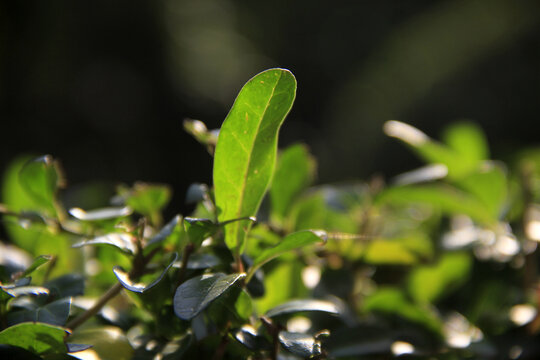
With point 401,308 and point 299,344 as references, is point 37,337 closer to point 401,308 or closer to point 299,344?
point 299,344

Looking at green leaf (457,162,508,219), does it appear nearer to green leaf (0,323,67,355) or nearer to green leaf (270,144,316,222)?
green leaf (270,144,316,222)

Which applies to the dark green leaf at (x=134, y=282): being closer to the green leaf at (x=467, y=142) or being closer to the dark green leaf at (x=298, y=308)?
the dark green leaf at (x=298, y=308)

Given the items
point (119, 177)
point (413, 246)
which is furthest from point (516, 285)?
point (119, 177)

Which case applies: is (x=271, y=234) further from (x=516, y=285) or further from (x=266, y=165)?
(x=516, y=285)

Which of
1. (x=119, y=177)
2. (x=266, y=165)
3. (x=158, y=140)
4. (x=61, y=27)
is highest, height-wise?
(x=61, y=27)

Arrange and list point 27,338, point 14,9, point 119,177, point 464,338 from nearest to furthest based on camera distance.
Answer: point 27,338
point 464,338
point 119,177
point 14,9

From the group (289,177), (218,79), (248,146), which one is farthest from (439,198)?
(218,79)
